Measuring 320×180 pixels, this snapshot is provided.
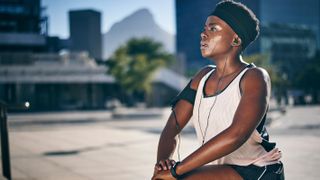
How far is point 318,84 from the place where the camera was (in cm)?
4809

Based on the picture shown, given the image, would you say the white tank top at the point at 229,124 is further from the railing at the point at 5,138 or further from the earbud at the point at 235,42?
the railing at the point at 5,138

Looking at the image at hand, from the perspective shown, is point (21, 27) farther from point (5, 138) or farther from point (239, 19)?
point (239, 19)

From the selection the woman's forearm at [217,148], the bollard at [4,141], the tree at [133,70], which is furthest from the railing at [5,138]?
the tree at [133,70]

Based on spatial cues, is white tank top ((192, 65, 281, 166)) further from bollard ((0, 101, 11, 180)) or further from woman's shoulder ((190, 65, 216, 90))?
bollard ((0, 101, 11, 180))

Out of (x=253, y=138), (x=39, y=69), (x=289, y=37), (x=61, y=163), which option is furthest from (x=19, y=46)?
(x=289, y=37)

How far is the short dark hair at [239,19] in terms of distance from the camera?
1.86m

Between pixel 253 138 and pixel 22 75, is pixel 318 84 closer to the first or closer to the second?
pixel 22 75

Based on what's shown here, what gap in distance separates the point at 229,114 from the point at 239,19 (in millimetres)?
449

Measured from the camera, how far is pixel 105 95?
170 feet

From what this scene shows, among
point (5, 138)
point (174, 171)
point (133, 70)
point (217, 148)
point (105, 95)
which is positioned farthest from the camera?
point (105, 95)

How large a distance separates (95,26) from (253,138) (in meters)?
62.6

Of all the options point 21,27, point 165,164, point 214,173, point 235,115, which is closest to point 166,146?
point 165,164

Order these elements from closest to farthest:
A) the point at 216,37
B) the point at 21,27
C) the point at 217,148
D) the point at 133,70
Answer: the point at 217,148 < the point at 216,37 < the point at 133,70 < the point at 21,27

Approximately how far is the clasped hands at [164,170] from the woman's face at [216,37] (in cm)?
55
